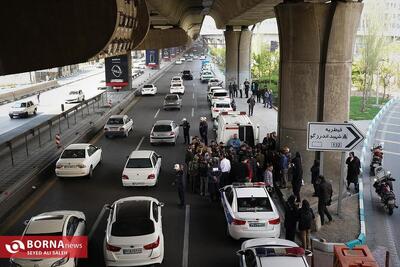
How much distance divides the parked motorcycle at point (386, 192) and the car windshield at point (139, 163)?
7.99 m

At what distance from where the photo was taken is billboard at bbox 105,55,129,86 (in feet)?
166

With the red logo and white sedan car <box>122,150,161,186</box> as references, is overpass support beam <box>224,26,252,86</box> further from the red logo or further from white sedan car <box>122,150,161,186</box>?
the red logo

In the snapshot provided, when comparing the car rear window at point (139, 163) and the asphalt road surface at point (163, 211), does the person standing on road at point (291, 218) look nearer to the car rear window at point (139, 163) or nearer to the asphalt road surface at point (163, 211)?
the asphalt road surface at point (163, 211)

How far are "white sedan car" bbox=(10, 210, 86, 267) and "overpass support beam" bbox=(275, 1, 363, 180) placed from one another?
9.29 meters

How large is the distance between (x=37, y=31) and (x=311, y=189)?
10718mm

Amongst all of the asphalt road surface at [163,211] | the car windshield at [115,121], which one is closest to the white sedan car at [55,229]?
the asphalt road surface at [163,211]

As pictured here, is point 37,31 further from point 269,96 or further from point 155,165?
point 269,96

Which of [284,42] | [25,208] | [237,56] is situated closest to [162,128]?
[284,42]

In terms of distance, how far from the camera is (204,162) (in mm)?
16688

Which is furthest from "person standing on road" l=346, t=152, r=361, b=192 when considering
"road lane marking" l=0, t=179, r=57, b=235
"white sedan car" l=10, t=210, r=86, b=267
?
"road lane marking" l=0, t=179, r=57, b=235

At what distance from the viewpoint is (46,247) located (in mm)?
10797

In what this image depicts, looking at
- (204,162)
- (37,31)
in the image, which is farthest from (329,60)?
(37,31)

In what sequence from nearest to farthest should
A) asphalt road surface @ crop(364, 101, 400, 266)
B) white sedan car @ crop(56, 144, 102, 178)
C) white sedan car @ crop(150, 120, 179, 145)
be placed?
asphalt road surface @ crop(364, 101, 400, 266)
white sedan car @ crop(56, 144, 102, 178)
white sedan car @ crop(150, 120, 179, 145)

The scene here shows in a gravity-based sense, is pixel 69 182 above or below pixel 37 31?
below
